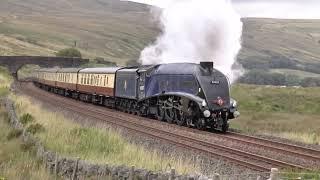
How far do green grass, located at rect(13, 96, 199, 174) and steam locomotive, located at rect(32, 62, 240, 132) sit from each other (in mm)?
5838

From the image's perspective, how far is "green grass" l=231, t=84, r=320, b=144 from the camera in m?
38.8

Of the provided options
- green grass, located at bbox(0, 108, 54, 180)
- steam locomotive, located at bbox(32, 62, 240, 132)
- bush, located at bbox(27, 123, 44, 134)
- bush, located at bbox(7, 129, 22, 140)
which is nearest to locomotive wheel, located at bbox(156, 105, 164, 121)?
steam locomotive, located at bbox(32, 62, 240, 132)

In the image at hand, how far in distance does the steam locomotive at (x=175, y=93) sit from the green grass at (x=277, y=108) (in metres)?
6.74

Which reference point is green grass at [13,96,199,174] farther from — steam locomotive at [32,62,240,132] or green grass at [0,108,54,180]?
steam locomotive at [32,62,240,132]

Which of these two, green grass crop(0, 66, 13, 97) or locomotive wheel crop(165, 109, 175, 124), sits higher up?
green grass crop(0, 66, 13, 97)

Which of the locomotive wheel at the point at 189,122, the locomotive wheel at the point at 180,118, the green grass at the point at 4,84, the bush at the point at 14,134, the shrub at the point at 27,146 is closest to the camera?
the shrub at the point at 27,146

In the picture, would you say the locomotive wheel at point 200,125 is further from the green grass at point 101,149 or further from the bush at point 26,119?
the bush at point 26,119

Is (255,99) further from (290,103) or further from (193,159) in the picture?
(193,159)

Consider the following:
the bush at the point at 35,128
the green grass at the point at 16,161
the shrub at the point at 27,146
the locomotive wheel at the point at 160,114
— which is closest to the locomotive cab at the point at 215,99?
the locomotive wheel at the point at 160,114

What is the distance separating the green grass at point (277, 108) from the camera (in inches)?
1528

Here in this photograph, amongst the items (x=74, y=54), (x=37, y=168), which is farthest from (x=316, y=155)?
(x=74, y=54)

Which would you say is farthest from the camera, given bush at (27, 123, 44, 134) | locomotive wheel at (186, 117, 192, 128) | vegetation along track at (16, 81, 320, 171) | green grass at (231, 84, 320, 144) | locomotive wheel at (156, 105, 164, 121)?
green grass at (231, 84, 320, 144)

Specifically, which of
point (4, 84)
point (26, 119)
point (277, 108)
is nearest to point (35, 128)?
point (26, 119)

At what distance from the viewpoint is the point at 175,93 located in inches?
1101
